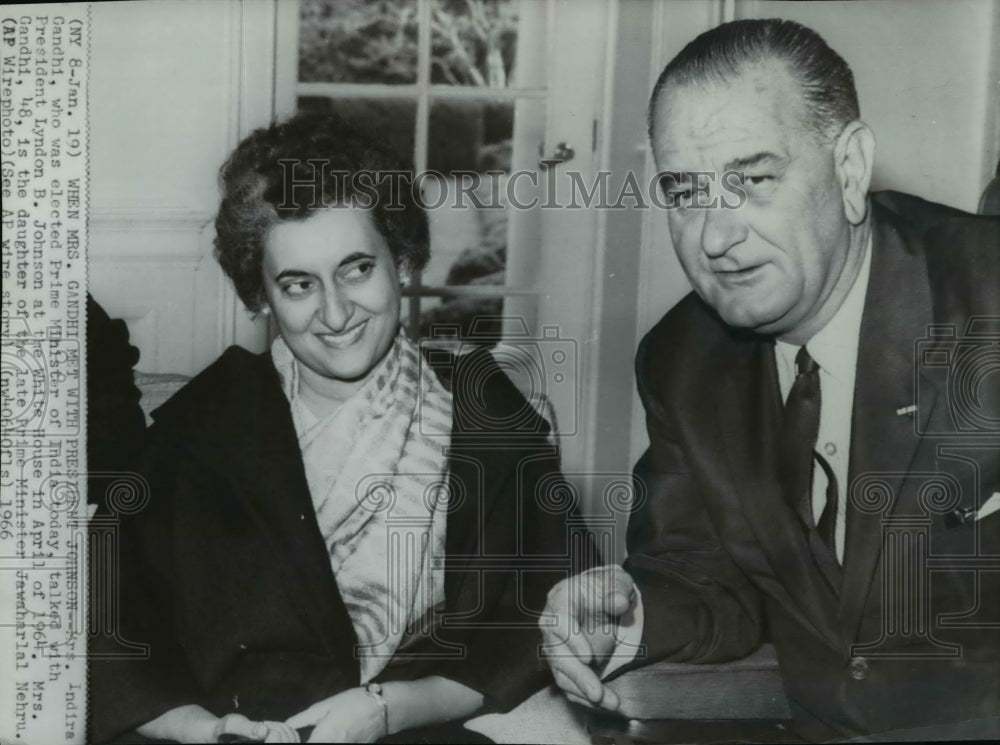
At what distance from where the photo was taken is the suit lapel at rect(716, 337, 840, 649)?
2.80 m

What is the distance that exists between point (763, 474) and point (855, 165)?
2.17ft

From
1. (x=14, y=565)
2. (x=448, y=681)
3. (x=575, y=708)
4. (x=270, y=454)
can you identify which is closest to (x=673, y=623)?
(x=575, y=708)

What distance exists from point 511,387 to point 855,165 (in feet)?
2.75

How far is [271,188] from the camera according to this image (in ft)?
9.10

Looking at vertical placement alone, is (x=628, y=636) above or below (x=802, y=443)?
below

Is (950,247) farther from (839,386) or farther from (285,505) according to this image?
(285,505)

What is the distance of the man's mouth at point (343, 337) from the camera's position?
109 inches

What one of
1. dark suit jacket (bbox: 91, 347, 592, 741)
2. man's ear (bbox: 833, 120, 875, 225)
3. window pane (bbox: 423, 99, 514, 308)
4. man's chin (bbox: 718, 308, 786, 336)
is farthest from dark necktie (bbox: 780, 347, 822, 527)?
window pane (bbox: 423, 99, 514, 308)

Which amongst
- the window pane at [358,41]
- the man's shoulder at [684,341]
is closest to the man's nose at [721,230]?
the man's shoulder at [684,341]

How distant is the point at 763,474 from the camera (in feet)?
9.21

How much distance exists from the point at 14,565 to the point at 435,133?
4.17 feet

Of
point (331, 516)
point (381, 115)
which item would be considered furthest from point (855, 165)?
point (331, 516)

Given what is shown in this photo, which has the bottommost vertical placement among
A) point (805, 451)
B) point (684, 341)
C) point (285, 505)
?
point (285, 505)

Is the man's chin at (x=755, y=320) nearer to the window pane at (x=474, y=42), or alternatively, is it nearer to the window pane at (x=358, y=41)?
the window pane at (x=474, y=42)
